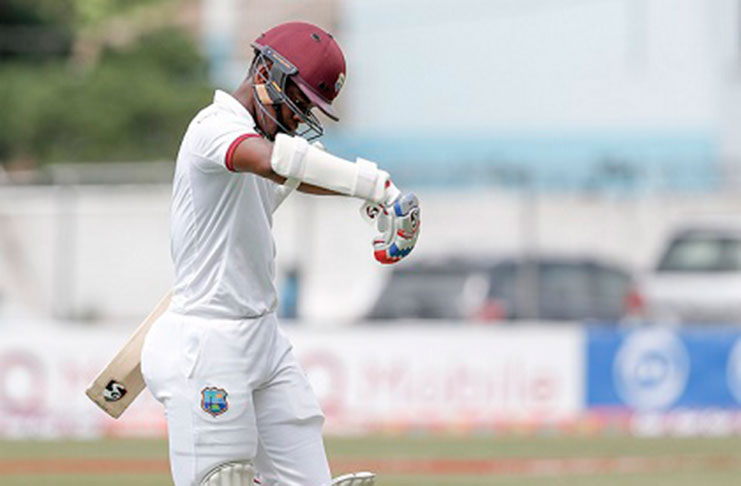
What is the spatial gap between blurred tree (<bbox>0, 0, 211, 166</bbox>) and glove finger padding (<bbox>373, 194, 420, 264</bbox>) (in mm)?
28191

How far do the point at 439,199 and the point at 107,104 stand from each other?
1392 centimetres

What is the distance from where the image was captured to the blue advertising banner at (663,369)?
699 inches

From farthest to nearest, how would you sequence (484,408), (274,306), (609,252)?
(609,252) < (484,408) < (274,306)

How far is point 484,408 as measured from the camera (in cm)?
1773

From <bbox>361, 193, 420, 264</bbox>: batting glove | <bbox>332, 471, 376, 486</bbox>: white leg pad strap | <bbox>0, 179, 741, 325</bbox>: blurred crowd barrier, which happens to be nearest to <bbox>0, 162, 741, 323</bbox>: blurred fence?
<bbox>0, 179, 741, 325</bbox>: blurred crowd barrier

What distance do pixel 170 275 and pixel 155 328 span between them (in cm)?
1848

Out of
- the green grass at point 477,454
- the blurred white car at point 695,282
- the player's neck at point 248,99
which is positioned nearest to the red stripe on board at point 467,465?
the green grass at point 477,454

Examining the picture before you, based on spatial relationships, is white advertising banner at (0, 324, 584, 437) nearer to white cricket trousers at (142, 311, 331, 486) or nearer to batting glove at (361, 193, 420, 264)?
white cricket trousers at (142, 311, 331, 486)

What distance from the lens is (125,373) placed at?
6.72 meters

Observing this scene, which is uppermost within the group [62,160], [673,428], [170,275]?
[62,160]

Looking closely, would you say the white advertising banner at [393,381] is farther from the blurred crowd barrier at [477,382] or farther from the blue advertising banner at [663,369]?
the blue advertising banner at [663,369]

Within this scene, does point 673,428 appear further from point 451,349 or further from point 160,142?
point 160,142

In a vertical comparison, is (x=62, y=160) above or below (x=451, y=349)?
above

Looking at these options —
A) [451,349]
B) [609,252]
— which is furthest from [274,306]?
[609,252]
